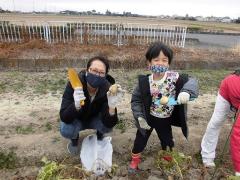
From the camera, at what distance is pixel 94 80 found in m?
2.74

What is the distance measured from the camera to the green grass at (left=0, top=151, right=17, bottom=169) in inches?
120

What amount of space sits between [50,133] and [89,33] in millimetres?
7716

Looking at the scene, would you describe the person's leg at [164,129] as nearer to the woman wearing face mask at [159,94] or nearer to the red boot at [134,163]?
the woman wearing face mask at [159,94]

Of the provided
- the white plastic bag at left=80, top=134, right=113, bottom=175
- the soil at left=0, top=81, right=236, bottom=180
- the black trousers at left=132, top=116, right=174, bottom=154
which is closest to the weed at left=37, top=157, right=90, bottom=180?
the soil at left=0, top=81, right=236, bottom=180

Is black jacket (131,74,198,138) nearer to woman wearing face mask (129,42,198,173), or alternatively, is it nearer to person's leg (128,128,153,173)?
woman wearing face mask (129,42,198,173)

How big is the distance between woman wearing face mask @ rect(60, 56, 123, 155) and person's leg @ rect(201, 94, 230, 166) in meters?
0.93

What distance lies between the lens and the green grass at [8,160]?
3.06 metres

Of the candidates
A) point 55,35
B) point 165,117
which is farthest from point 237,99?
point 55,35

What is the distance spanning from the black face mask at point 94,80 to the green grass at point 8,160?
46.3 inches

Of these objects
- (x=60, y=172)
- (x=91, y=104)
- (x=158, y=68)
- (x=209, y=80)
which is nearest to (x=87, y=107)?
(x=91, y=104)

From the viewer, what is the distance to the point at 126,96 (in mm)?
5281

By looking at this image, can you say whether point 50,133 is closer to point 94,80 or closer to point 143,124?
point 94,80

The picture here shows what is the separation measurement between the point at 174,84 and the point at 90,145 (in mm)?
984

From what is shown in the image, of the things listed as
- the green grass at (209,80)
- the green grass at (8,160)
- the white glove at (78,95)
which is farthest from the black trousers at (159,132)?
the green grass at (209,80)
